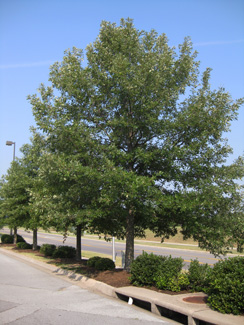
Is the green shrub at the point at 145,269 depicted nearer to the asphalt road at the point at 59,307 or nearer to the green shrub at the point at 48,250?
the asphalt road at the point at 59,307

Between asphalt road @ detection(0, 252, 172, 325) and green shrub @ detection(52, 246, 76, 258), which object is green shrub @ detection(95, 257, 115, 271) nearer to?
asphalt road @ detection(0, 252, 172, 325)

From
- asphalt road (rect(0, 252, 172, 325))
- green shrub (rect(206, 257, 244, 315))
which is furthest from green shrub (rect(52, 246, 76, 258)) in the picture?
green shrub (rect(206, 257, 244, 315))

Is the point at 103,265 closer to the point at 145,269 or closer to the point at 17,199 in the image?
the point at 145,269

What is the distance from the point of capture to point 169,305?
24.8ft

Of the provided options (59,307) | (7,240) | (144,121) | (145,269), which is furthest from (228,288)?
(7,240)

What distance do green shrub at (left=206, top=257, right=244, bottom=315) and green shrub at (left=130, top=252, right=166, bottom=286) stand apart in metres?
2.52

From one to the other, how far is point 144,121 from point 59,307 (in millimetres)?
6396

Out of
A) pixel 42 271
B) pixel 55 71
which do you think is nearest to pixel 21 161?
pixel 42 271

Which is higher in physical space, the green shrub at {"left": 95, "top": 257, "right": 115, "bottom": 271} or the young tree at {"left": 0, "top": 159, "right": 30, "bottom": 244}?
the young tree at {"left": 0, "top": 159, "right": 30, "bottom": 244}

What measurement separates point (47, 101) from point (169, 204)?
6.07 m

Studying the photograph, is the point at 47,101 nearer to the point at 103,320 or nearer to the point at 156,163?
the point at 156,163

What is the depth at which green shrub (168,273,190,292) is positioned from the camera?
30.3 ft

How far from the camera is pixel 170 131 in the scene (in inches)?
437

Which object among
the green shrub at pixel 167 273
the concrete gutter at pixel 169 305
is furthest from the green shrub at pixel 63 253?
the green shrub at pixel 167 273
